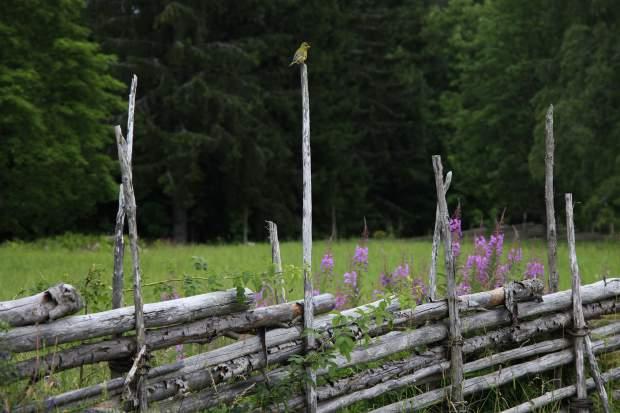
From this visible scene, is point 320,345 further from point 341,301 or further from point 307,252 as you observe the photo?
point 341,301

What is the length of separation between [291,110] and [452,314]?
22.1 metres

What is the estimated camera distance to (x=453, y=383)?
188 inches

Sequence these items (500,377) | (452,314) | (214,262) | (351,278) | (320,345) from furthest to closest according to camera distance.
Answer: (214,262), (351,278), (500,377), (452,314), (320,345)

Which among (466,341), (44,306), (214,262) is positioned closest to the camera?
(44,306)

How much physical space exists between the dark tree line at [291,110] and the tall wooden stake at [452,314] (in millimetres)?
10682

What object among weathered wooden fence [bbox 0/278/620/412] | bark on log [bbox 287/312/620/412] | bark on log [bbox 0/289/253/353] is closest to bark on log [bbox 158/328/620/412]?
weathered wooden fence [bbox 0/278/620/412]

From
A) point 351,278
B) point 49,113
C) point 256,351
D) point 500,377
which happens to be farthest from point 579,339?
point 49,113

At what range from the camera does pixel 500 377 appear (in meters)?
5.07

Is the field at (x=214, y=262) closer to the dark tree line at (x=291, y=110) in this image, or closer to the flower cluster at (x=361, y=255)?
the flower cluster at (x=361, y=255)

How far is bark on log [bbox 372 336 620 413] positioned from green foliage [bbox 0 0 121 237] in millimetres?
14569

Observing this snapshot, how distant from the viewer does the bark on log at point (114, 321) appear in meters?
3.33

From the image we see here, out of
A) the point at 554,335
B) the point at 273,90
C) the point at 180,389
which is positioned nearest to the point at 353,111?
the point at 273,90

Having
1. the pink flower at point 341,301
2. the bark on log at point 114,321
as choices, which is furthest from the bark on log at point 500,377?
the pink flower at point 341,301

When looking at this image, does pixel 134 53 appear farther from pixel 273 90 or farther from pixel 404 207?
pixel 404 207
